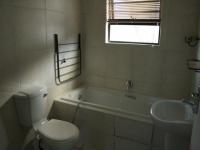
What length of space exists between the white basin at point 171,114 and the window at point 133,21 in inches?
45.1

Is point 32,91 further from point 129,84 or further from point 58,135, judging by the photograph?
point 129,84

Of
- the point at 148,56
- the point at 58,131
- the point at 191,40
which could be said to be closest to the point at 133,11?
the point at 148,56

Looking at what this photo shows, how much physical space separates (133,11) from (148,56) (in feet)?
2.23

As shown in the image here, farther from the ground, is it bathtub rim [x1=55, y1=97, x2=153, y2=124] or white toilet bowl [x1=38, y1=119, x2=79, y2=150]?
bathtub rim [x1=55, y1=97, x2=153, y2=124]

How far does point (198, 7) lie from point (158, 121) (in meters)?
1.60

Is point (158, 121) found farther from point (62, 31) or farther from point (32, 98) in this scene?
point (62, 31)

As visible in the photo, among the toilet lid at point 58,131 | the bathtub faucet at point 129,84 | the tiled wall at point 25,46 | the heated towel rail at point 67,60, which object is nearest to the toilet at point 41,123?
the toilet lid at point 58,131

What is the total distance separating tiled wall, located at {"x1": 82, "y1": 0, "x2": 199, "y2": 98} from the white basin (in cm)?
81

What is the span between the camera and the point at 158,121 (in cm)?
151

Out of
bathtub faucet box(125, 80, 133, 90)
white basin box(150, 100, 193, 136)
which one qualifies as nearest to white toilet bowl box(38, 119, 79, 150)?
white basin box(150, 100, 193, 136)

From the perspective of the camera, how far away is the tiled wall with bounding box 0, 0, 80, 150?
1888 mm

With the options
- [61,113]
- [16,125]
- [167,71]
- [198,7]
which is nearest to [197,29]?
[198,7]

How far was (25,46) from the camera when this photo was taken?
2084mm

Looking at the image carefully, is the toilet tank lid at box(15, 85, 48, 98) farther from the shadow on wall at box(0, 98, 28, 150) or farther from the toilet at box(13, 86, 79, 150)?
the shadow on wall at box(0, 98, 28, 150)
